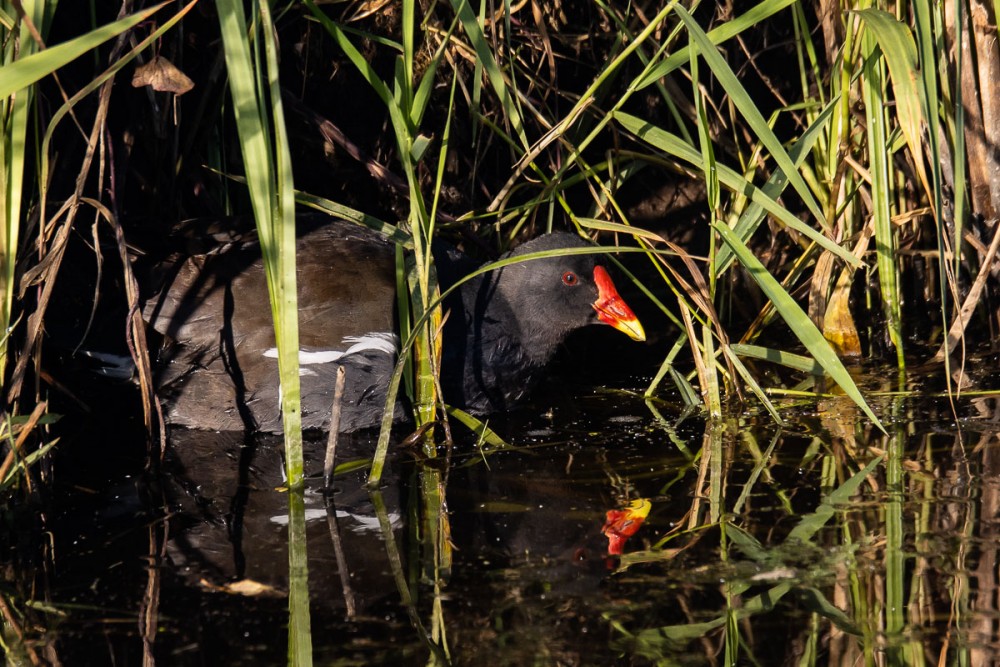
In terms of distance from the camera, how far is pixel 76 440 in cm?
334

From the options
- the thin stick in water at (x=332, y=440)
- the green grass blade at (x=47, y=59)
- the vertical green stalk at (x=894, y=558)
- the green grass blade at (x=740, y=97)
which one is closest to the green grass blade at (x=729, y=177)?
the green grass blade at (x=740, y=97)

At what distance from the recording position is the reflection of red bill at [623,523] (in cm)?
241

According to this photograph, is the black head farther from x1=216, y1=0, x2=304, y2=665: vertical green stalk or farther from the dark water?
x1=216, y1=0, x2=304, y2=665: vertical green stalk

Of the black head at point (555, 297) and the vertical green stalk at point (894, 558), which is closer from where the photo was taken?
the vertical green stalk at point (894, 558)

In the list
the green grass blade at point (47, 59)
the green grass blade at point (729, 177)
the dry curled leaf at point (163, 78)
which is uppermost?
the dry curled leaf at point (163, 78)

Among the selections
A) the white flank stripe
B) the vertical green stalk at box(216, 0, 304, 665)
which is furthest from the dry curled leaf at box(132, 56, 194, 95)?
the white flank stripe

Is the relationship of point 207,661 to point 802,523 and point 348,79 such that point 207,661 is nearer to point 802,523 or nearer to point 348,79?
point 802,523

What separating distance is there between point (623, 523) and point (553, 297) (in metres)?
1.46

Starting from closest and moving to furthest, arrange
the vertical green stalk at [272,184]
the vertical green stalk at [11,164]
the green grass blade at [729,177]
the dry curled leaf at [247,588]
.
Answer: the dry curled leaf at [247,588], the vertical green stalk at [272,184], the vertical green stalk at [11,164], the green grass blade at [729,177]

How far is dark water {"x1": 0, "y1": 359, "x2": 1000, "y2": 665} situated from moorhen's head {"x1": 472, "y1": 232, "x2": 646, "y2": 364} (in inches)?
23.6

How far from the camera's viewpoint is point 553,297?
3.88 m

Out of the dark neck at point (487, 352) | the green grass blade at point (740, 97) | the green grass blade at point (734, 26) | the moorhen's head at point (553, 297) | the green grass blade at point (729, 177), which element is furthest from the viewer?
the moorhen's head at point (553, 297)

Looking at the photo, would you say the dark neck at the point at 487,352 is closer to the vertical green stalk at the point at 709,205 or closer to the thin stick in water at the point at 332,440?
the vertical green stalk at the point at 709,205

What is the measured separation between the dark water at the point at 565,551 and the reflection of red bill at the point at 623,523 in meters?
0.02
